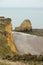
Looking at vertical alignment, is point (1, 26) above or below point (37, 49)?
above

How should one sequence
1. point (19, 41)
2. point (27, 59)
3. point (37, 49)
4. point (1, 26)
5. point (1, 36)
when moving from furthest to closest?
point (19, 41) < point (37, 49) < point (1, 26) < point (1, 36) < point (27, 59)

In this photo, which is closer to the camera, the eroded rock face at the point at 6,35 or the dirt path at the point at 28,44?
the eroded rock face at the point at 6,35

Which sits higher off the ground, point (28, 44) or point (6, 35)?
point (6, 35)

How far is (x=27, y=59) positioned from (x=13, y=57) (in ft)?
3.39

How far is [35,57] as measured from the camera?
719 inches

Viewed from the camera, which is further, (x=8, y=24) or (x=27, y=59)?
(x=8, y=24)

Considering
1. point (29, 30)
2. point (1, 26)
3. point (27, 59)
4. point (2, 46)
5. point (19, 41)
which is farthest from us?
point (29, 30)

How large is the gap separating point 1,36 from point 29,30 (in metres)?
32.7

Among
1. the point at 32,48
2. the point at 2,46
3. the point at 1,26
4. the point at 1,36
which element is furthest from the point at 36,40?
the point at 2,46

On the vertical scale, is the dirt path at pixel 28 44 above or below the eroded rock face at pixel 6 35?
below

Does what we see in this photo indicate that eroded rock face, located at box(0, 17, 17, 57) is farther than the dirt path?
No

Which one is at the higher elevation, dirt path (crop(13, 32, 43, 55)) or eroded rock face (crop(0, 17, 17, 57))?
eroded rock face (crop(0, 17, 17, 57))

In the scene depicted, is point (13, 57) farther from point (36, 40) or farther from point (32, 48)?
point (36, 40)

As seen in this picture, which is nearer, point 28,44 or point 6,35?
point 6,35
